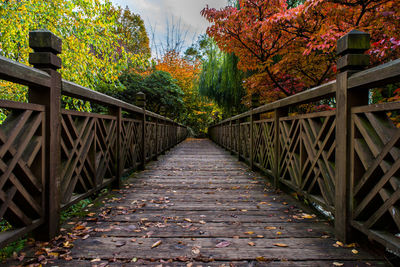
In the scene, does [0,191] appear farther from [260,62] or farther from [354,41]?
[260,62]

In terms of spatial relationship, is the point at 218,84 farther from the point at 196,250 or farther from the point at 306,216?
the point at 196,250

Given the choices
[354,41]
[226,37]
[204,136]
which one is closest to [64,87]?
[354,41]

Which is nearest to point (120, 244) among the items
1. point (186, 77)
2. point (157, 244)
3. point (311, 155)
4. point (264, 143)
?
point (157, 244)

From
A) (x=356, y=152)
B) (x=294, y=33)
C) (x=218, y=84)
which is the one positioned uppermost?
(x=218, y=84)

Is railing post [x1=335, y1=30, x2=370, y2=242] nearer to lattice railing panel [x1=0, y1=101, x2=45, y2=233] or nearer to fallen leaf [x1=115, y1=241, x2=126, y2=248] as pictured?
fallen leaf [x1=115, y1=241, x2=126, y2=248]

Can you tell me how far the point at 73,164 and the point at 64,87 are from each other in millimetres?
619

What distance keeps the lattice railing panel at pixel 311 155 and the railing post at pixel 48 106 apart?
75.9 inches

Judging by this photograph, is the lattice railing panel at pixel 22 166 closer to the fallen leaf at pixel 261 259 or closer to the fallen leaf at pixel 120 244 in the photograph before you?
the fallen leaf at pixel 120 244

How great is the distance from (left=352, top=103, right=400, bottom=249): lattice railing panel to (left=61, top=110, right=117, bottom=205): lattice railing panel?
2.00 m

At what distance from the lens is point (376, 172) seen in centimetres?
129

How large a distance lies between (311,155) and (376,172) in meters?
0.68

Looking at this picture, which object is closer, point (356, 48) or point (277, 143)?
point (356, 48)

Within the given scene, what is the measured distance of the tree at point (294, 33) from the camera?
2.79 metres

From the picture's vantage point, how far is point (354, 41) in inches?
57.4
